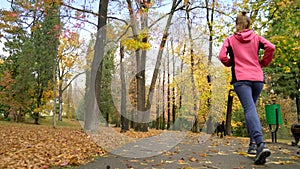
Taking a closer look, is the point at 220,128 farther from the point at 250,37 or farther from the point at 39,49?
the point at 39,49

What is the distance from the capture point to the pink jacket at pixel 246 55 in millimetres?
3127

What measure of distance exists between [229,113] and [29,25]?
1104cm

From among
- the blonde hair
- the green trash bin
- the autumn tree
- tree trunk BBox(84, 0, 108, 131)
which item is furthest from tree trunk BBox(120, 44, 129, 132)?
the blonde hair

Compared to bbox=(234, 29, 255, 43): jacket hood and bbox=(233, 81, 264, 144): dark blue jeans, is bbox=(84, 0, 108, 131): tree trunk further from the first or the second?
bbox=(233, 81, 264, 144): dark blue jeans

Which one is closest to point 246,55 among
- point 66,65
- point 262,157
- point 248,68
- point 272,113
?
point 248,68

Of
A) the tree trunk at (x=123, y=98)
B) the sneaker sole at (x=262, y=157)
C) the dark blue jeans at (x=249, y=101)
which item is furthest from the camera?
the tree trunk at (x=123, y=98)

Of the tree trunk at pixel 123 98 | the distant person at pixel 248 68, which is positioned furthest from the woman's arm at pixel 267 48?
the tree trunk at pixel 123 98

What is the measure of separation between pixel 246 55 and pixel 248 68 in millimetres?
165

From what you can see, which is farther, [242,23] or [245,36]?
[242,23]

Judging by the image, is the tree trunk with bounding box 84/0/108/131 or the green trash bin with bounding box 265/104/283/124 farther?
the tree trunk with bounding box 84/0/108/131

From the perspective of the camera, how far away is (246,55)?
3.18 meters

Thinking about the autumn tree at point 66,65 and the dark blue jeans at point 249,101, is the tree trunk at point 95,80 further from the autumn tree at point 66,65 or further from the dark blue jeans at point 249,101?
the autumn tree at point 66,65

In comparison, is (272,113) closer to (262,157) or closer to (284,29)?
(284,29)

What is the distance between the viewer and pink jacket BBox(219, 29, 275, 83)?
10.3 feet
